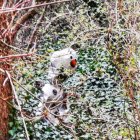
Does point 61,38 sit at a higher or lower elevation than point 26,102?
higher

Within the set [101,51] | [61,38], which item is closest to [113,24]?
[101,51]

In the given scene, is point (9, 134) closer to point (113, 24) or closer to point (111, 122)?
point (111, 122)

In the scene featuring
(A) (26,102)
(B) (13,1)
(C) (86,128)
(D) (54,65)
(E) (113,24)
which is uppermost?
(B) (13,1)

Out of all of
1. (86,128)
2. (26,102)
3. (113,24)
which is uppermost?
(113,24)

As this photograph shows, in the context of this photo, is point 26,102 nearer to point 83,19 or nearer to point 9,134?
point 9,134

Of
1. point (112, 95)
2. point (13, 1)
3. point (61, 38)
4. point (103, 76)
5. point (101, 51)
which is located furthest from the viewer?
point (61, 38)

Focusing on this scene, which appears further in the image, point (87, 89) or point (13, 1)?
point (87, 89)

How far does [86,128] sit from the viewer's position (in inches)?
275

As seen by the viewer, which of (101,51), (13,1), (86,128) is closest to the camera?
(13,1)

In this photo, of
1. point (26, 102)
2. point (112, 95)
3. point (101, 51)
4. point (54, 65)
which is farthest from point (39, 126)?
point (101, 51)

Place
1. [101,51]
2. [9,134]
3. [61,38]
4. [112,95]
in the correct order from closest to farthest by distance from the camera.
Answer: [9,134] → [112,95] → [101,51] → [61,38]

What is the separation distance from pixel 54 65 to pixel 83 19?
2.42 metres

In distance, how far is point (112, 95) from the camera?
8820 millimetres

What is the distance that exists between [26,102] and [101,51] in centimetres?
393
